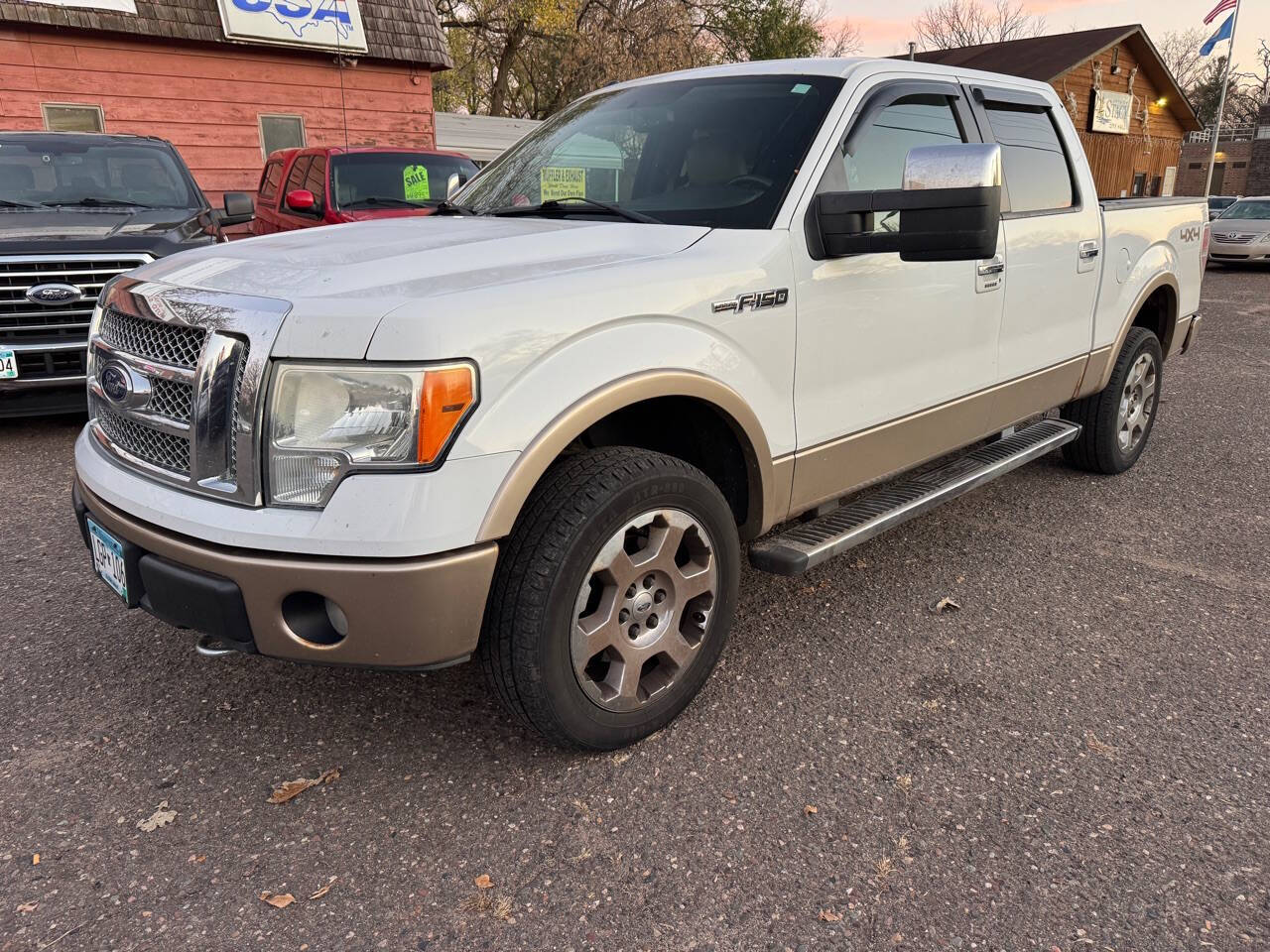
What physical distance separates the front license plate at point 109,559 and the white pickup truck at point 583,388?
2 cm

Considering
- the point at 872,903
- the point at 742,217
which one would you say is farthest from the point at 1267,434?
the point at 872,903

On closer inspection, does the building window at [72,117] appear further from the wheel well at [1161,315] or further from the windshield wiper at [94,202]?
the wheel well at [1161,315]

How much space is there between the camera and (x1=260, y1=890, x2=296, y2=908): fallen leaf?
6.98 ft

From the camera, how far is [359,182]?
8781 millimetres

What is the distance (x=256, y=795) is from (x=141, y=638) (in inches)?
45.4

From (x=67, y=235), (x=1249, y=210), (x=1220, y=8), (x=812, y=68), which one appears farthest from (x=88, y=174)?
(x=1220, y=8)

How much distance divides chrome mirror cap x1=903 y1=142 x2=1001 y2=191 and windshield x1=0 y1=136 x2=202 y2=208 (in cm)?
598

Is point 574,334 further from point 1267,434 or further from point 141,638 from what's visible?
point 1267,434

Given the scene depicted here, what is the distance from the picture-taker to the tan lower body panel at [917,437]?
10.2 feet

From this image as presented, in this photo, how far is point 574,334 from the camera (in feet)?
7.60

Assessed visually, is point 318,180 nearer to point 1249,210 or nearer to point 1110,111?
point 1249,210

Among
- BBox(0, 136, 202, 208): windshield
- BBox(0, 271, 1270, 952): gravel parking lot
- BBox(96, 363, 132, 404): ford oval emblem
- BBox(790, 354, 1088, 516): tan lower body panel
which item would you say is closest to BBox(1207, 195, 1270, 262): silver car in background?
BBox(790, 354, 1088, 516): tan lower body panel

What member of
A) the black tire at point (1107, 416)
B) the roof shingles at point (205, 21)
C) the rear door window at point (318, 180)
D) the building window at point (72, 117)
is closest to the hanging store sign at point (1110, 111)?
the roof shingles at point (205, 21)

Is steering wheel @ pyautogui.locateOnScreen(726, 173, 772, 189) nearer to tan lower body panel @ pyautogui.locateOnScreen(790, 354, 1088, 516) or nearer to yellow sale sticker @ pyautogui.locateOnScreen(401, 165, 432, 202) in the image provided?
tan lower body panel @ pyautogui.locateOnScreen(790, 354, 1088, 516)
